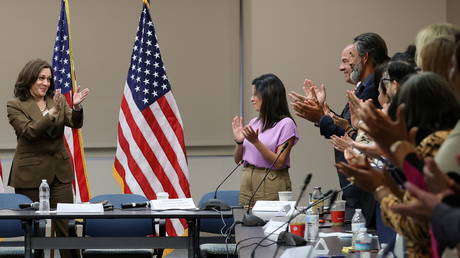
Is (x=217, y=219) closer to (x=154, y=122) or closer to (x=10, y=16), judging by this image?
(x=154, y=122)

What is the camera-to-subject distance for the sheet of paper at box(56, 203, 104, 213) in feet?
15.4

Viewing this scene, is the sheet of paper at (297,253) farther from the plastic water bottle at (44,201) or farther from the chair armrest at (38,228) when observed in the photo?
the chair armrest at (38,228)

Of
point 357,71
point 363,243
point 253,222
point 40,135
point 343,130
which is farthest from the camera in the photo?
point 40,135

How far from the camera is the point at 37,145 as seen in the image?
17.6ft

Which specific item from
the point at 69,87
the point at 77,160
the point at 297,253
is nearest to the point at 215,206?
the point at 77,160

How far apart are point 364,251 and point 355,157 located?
0.48 meters

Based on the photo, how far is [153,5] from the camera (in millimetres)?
7082

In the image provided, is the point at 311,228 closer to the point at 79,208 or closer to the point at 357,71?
the point at 357,71

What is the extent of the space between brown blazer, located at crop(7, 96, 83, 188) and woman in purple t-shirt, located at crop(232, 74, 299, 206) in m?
1.25

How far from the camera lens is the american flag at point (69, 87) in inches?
230

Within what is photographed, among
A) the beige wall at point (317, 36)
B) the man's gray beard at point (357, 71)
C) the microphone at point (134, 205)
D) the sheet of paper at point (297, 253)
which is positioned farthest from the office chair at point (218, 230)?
the sheet of paper at point (297, 253)

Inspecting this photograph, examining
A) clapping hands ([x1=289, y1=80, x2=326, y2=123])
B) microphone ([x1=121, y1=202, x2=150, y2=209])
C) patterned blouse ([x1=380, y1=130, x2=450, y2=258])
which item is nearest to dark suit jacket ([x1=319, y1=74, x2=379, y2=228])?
clapping hands ([x1=289, y1=80, x2=326, y2=123])

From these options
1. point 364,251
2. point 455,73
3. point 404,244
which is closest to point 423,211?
point 455,73

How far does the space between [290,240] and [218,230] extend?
84.9 inches
